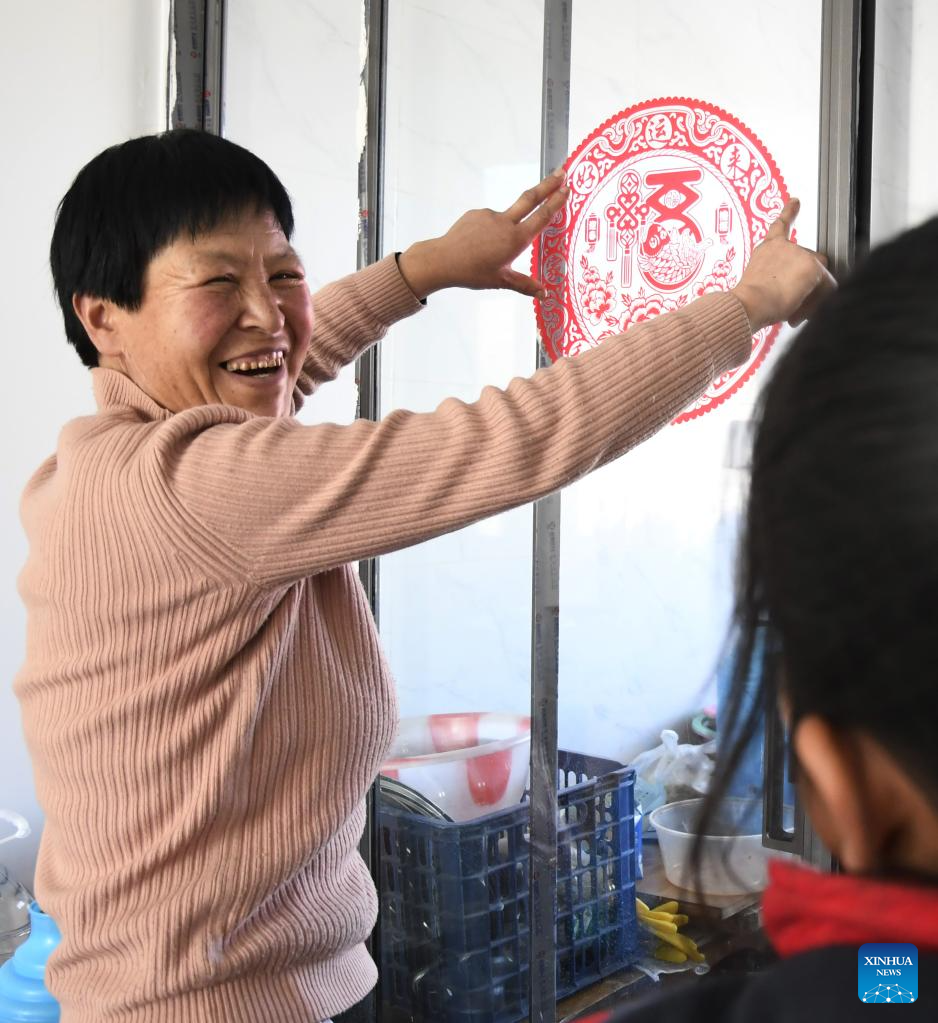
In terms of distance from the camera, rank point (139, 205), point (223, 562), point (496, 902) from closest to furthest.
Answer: point (223, 562) < point (139, 205) < point (496, 902)

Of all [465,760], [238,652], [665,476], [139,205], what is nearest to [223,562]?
[238,652]

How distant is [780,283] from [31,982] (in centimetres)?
163

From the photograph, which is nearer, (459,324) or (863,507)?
(863,507)

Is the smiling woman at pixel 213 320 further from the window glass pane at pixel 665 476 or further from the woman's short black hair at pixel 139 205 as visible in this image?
the window glass pane at pixel 665 476

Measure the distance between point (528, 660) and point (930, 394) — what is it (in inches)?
61.0

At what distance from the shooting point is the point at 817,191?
1428 mm

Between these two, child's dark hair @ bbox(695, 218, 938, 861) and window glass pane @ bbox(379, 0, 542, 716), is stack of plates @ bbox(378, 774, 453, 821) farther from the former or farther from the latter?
child's dark hair @ bbox(695, 218, 938, 861)

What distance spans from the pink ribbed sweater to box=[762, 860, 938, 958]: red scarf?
476mm

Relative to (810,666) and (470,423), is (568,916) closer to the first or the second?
(470,423)

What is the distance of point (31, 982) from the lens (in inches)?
71.4

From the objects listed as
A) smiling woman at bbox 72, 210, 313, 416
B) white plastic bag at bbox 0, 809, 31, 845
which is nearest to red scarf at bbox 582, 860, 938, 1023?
smiling woman at bbox 72, 210, 313, 416

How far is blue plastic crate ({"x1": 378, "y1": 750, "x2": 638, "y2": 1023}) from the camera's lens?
71.2 inches

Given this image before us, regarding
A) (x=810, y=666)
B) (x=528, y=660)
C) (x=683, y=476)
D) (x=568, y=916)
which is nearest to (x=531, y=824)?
(x=568, y=916)

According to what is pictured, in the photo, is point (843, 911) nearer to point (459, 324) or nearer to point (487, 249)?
point (487, 249)
